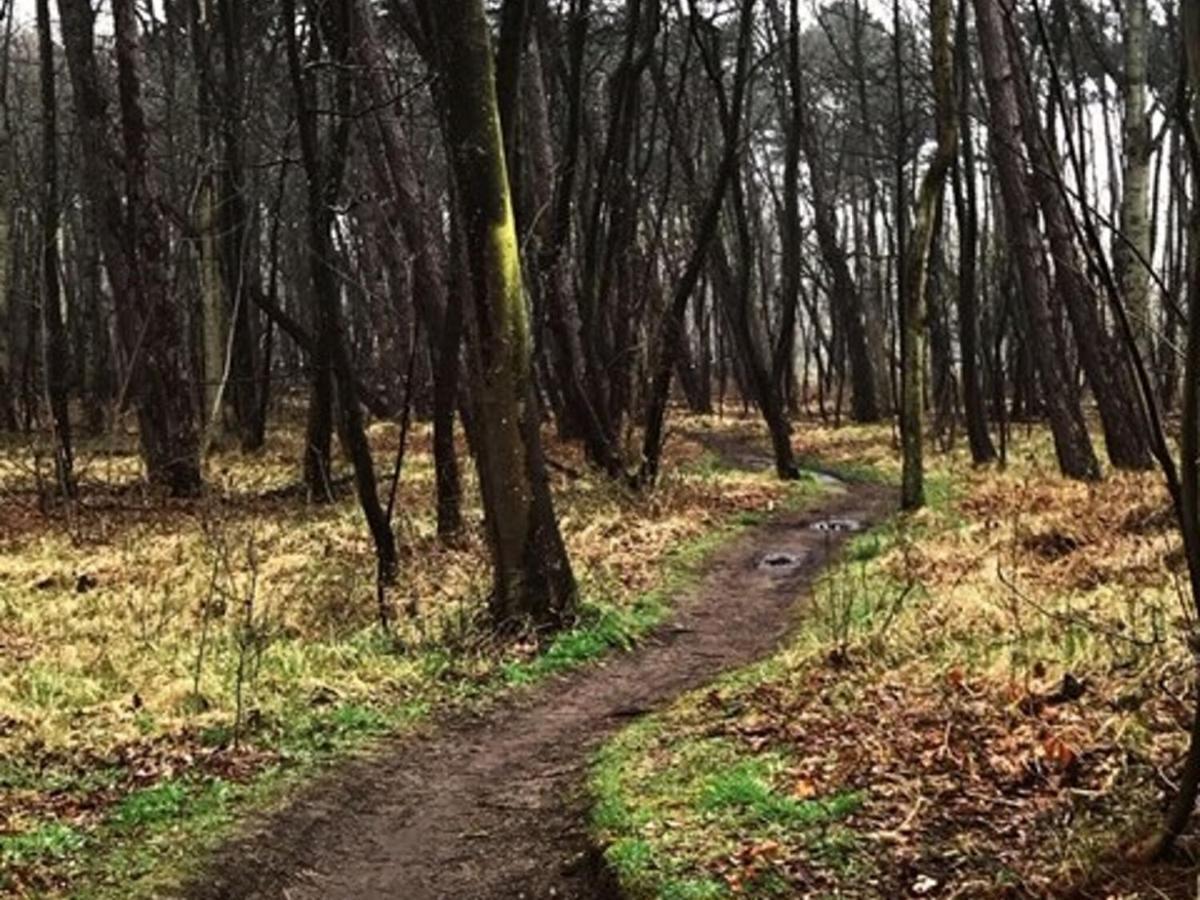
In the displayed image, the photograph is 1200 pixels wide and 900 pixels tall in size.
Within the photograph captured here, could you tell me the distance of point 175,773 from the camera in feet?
19.3

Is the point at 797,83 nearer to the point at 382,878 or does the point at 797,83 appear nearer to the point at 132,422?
the point at 382,878

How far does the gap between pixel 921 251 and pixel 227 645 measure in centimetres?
839

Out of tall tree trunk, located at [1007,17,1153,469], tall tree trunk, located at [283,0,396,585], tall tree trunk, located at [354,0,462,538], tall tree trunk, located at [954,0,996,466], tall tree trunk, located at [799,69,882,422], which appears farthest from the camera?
tall tree trunk, located at [799,69,882,422]

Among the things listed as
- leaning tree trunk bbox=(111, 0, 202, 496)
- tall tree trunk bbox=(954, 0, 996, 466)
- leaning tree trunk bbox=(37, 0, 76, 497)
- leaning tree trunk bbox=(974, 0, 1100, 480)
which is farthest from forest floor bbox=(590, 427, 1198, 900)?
tall tree trunk bbox=(954, 0, 996, 466)

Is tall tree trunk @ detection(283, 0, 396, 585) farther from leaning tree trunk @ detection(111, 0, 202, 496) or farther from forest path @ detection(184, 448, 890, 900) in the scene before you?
leaning tree trunk @ detection(111, 0, 202, 496)

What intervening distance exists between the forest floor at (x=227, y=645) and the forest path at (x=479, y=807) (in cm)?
19

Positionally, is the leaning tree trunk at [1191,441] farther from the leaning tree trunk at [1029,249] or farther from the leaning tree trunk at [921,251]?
the leaning tree trunk at [1029,249]

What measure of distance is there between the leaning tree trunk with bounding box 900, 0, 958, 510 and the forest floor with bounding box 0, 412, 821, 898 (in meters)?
1.83

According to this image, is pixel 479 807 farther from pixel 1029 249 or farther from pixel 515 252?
pixel 1029 249

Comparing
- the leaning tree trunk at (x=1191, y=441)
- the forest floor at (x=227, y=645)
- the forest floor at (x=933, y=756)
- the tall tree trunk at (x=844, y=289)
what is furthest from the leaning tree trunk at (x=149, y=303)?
the tall tree trunk at (x=844, y=289)

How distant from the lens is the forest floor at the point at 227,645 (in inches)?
212

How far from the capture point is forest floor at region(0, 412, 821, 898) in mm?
5387

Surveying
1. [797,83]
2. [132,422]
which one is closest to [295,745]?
[797,83]

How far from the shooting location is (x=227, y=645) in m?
8.31
